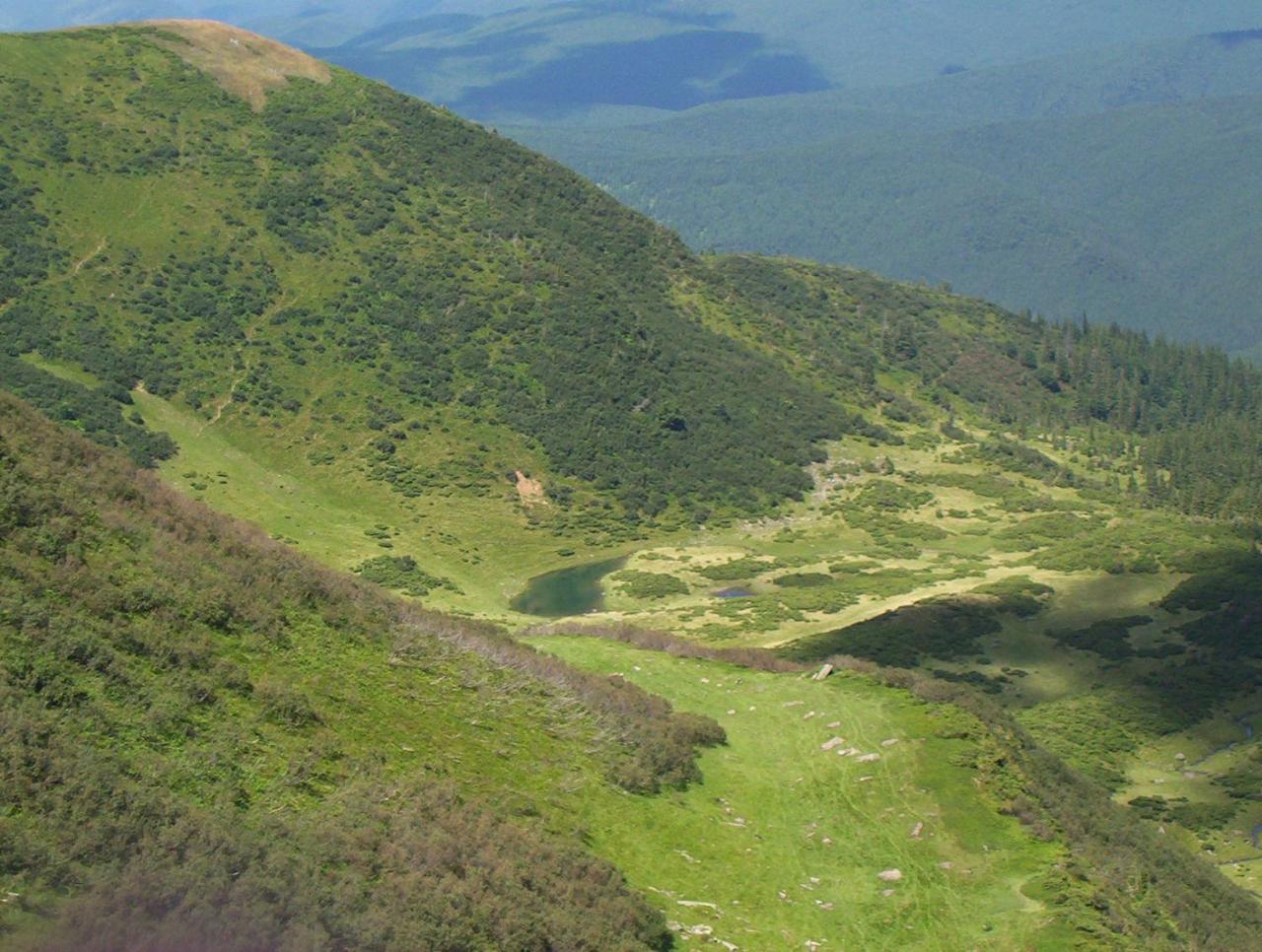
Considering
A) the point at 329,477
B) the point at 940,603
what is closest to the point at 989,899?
the point at 940,603

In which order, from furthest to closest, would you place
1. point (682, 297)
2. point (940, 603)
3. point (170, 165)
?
point (682, 297) < point (170, 165) < point (940, 603)

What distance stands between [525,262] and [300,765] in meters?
110

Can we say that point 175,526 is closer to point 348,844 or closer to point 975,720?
point 348,844

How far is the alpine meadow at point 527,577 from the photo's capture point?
19.9m

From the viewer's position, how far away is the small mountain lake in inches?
3238

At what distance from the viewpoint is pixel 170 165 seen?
115625 mm

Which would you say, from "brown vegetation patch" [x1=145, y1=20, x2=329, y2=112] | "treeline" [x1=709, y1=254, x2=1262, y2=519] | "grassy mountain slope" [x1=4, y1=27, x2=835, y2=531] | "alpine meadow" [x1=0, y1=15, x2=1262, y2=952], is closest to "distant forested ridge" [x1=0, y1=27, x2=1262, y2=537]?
"grassy mountain slope" [x1=4, y1=27, x2=835, y2=531]

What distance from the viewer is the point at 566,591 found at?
286ft

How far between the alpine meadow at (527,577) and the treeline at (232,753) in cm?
9

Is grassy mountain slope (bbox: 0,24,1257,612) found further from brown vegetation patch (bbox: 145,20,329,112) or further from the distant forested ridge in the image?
brown vegetation patch (bbox: 145,20,329,112)

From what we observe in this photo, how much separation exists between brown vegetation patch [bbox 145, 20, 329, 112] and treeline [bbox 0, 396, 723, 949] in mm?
110612

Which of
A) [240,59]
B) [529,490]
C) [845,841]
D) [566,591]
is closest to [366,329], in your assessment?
[529,490]

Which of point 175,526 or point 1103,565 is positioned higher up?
point 175,526

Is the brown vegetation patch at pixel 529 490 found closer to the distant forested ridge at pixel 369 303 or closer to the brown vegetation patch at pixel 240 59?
the distant forested ridge at pixel 369 303
